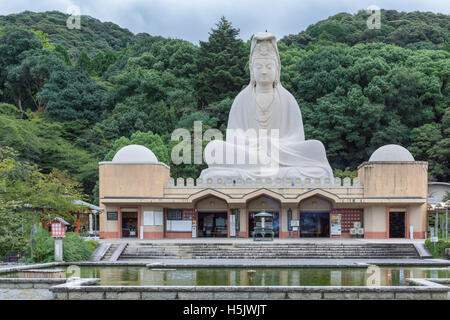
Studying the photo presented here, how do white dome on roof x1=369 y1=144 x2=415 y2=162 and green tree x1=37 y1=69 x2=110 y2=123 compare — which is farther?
green tree x1=37 y1=69 x2=110 y2=123

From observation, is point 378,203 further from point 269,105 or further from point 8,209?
point 8,209

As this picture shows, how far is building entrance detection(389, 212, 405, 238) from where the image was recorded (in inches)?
1131

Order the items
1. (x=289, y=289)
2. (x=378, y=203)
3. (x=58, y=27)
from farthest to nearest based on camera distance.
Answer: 1. (x=58, y=27)
2. (x=378, y=203)
3. (x=289, y=289)

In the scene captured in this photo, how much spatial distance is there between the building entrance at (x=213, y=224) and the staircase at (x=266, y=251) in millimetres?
5622

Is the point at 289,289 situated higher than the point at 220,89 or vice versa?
the point at 220,89

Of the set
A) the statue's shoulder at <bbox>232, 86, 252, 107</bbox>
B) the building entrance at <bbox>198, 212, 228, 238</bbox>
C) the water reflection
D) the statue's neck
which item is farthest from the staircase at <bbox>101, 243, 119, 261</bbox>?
the statue's neck

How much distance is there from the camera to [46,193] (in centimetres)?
2298

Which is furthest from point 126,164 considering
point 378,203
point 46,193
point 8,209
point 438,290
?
point 438,290

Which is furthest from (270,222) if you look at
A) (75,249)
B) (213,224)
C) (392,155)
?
(75,249)

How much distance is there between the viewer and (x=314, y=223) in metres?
29.6

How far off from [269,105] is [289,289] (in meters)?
21.3

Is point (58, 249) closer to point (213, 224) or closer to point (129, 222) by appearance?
point (129, 222)

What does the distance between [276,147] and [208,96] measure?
21.3 meters

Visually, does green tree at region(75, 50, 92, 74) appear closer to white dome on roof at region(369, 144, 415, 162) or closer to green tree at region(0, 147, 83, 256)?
green tree at region(0, 147, 83, 256)
